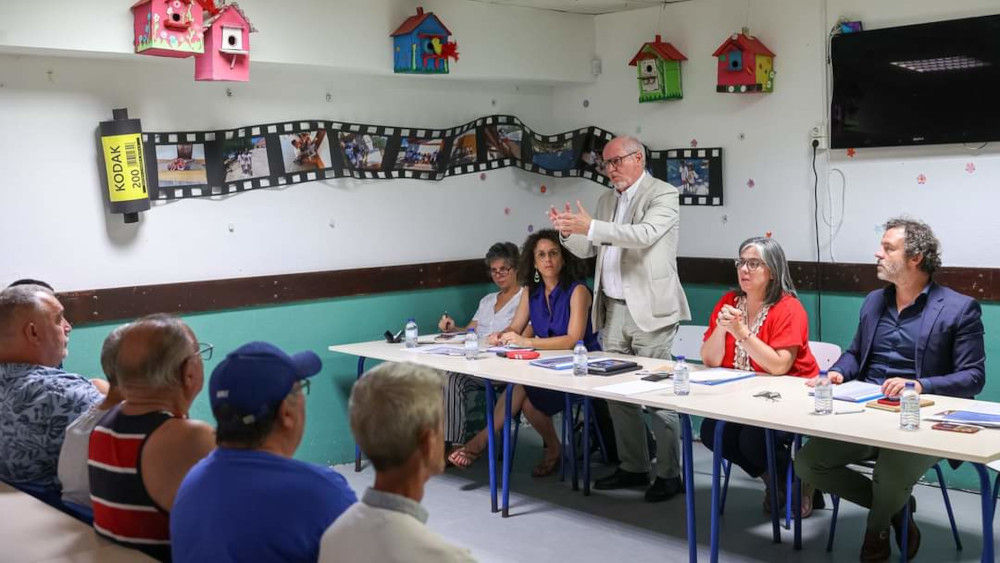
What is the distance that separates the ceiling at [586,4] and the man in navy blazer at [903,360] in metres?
2.52

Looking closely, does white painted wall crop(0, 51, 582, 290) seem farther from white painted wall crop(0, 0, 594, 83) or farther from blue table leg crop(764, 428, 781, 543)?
blue table leg crop(764, 428, 781, 543)

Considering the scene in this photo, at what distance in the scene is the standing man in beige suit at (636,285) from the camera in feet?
15.9

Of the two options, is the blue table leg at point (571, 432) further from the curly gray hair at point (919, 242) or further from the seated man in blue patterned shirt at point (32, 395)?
the seated man in blue patterned shirt at point (32, 395)

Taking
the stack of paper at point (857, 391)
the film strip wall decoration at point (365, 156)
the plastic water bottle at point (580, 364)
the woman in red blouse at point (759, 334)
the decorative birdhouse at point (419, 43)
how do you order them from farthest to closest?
the decorative birdhouse at point (419, 43) < the film strip wall decoration at point (365, 156) < the plastic water bottle at point (580, 364) < the woman in red blouse at point (759, 334) < the stack of paper at point (857, 391)

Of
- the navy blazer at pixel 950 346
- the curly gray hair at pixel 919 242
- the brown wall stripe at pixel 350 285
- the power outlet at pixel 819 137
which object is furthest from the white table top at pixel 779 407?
the power outlet at pixel 819 137

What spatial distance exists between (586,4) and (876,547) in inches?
136

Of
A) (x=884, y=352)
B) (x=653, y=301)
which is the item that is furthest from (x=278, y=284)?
(x=884, y=352)

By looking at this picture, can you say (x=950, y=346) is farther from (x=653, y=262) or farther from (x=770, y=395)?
(x=653, y=262)

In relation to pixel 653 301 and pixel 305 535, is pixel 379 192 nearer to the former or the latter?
pixel 653 301

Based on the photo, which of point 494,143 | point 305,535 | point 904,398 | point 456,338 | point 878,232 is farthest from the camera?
point 494,143

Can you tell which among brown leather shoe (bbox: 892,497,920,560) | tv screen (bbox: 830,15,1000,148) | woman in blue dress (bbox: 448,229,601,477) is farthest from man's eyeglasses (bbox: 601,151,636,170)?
brown leather shoe (bbox: 892,497,920,560)

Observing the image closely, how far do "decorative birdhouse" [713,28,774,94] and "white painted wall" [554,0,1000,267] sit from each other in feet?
0.21

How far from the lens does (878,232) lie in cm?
511

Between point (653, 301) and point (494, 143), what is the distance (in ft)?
5.96
